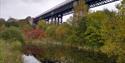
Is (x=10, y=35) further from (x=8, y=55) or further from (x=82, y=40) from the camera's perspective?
(x=8, y=55)

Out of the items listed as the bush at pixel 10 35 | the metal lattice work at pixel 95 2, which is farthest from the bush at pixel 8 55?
the metal lattice work at pixel 95 2

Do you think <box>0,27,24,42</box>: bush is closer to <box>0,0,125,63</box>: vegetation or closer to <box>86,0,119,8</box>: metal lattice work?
<box>0,0,125,63</box>: vegetation

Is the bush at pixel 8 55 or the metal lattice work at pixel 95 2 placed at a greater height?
the metal lattice work at pixel 95 2

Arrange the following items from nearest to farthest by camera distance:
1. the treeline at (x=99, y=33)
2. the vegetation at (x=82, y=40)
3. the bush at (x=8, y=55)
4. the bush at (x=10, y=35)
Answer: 1. the bush at (x=8, y=55)
2. the treeline at (x=99, y=33)
3. the vegetation at (x=82, y=40)
4. the bush at (x=10, y=35)

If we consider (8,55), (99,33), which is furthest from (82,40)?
(8,55)

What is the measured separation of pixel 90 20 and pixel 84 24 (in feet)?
8.62

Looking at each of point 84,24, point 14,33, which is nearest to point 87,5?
point 84,24

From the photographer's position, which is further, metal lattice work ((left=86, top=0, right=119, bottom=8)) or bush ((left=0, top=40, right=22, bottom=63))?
metal lattice work ((left=86, top=0, right=119, bottom=8))

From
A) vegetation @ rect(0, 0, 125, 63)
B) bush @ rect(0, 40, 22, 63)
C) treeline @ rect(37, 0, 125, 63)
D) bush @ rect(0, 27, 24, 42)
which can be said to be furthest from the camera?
bush @ rect(0, 27, 24, 42)

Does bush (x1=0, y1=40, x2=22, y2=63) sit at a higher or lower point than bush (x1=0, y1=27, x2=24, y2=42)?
lower

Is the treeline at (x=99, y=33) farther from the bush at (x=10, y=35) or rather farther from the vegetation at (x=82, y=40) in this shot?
the bush at (x=10, y=35)

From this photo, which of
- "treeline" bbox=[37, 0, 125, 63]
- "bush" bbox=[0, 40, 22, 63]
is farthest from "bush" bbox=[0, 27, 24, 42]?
"bush" bbox=[0, 40, 22, 63]

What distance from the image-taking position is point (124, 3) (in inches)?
838

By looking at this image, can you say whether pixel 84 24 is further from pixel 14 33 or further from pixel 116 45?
pixel 116 45
